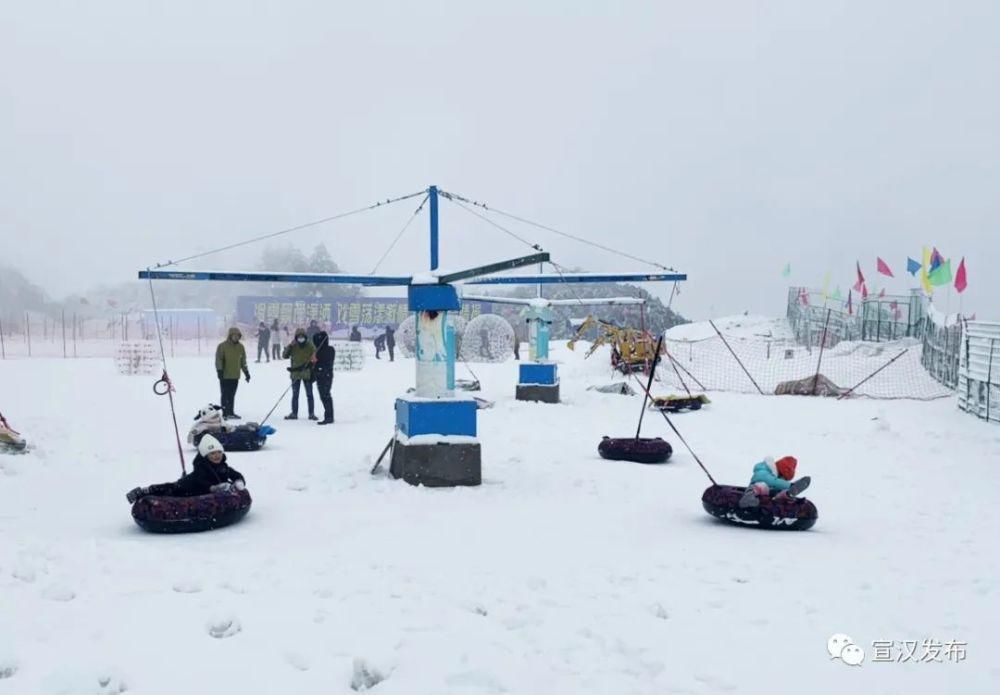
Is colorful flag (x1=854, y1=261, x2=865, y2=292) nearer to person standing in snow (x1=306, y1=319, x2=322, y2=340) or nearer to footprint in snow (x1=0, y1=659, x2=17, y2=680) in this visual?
person standing in snow (x1=306, y1=319, x2=322, y2=340)

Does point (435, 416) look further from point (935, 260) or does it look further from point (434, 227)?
point (935, 260)

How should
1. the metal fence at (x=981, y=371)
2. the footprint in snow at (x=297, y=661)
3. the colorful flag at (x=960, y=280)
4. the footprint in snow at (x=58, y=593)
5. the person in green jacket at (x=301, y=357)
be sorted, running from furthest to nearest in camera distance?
the colorful flag at (x=960, y=280) < the metal fence at (x=981, y=371) < the person in green jacket at (x=301, y=357) < the footprint in snow at (x=58, y=593) < the footprint in snow at (x=297, y=661)

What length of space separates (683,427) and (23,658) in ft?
44.7

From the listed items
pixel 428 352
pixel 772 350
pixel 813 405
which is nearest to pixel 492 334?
pixel 772 350

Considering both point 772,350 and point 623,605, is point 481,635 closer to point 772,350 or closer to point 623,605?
point 623,605

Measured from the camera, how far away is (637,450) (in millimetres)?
11516

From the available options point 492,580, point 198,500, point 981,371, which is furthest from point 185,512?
point 981,371

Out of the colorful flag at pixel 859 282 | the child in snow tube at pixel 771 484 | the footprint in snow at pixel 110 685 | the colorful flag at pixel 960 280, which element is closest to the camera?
the footprint in snow at pixel 110 685

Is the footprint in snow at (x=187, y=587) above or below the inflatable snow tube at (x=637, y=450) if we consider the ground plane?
above

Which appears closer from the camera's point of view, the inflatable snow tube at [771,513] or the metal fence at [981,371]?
the inflatable snow tube at [771,513]

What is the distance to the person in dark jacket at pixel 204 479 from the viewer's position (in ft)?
24.6

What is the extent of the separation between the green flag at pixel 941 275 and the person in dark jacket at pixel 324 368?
22.7 m

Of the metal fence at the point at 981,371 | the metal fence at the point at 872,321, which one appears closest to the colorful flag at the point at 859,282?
the metal fence at the point at 872,321

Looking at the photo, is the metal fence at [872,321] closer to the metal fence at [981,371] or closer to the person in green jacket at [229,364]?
the metal fence at [981,371]
